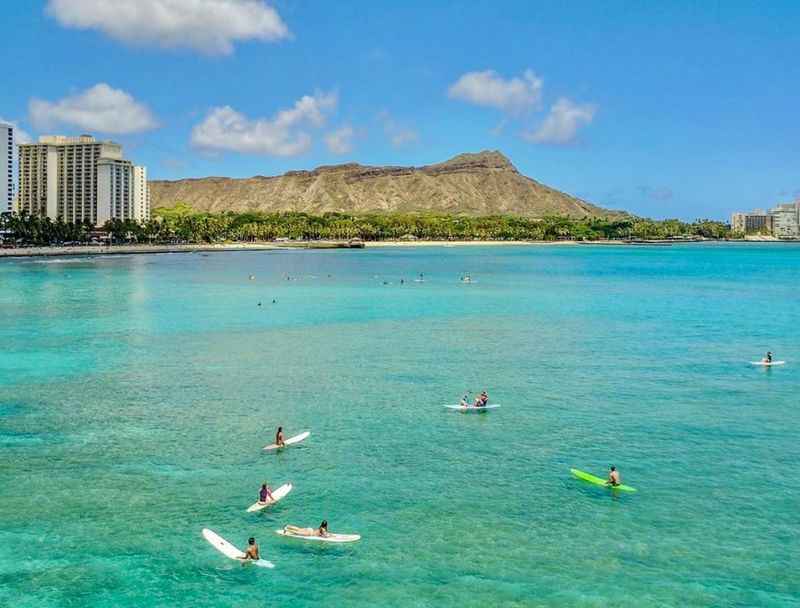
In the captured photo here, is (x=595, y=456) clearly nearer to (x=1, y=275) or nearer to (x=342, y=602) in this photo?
(x=342, y=602)

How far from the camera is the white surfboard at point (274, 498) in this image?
28984 millimetres

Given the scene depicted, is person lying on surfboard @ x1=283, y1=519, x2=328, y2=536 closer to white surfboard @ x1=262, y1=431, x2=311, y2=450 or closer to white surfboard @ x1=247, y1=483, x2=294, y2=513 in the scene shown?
white surfboard @ x1=247, y1=483, x2=294, y2=513

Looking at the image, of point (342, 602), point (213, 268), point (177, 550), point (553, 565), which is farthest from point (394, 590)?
point (213, 268)

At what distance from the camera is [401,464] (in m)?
34.0

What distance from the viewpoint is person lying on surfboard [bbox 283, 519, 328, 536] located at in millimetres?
26453

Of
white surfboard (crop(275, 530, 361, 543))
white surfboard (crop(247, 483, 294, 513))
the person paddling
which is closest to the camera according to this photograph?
white surfboard (crop(275, 530, 361, 543))

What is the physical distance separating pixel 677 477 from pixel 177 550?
19.7 metres

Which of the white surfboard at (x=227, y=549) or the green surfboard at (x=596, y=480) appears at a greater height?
the green surfboard at (x=596, y=480)

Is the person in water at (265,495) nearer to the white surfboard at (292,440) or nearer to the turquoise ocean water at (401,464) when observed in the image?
the turquoise ocean water at (401,464)

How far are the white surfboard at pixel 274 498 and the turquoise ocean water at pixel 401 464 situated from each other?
1.26ft

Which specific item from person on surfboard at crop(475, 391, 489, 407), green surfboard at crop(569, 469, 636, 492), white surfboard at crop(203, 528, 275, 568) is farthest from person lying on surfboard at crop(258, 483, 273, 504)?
person on surfboard at crop(475, 391, 489, 407)

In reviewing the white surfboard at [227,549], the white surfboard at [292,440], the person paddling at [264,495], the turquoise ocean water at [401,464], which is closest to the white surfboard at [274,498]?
the person paddling at [264,495]

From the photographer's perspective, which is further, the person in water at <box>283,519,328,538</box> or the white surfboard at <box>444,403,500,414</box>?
the white surfboard at <box>444,403,500,414</box>

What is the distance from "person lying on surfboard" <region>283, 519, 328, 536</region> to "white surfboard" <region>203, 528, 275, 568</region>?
71.6 inches
